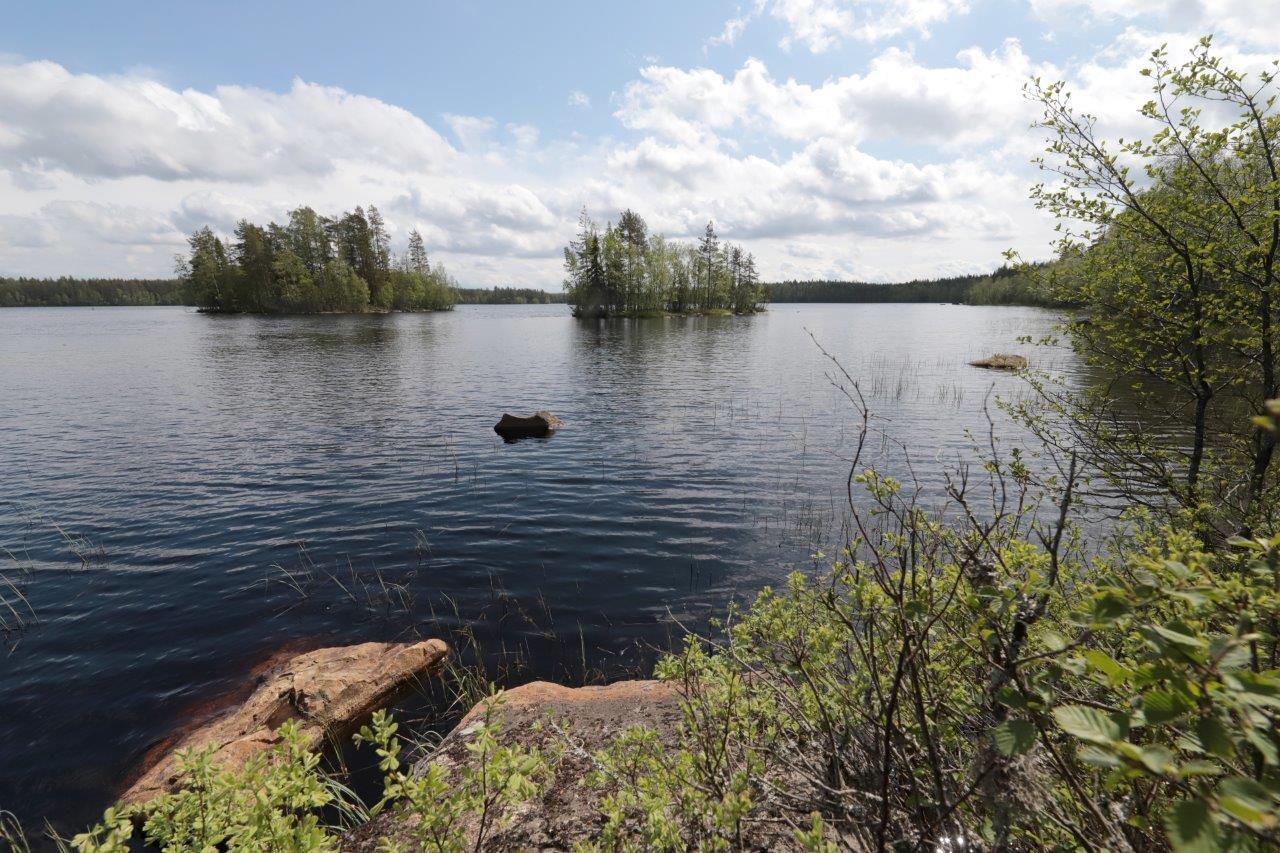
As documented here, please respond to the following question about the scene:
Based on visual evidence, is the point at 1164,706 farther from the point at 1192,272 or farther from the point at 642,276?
the point at 642,276

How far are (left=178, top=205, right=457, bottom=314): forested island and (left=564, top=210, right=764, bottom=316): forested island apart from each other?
47.5 m

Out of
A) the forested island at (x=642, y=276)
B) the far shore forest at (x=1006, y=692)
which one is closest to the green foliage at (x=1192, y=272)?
the far shore forest at (x=1006, y=692)

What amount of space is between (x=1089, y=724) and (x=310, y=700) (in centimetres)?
833

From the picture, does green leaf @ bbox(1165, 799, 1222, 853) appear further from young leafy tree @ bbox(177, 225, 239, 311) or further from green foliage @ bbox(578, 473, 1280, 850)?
young leafy tree @ bbox(177, 225, 239, 311)

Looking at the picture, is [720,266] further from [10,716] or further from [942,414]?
[10,716]

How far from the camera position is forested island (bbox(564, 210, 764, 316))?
97.8m

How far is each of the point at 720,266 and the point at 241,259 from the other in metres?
102

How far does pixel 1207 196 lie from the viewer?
7070mm

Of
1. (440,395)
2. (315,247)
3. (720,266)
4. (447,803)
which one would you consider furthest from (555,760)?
(315,247)

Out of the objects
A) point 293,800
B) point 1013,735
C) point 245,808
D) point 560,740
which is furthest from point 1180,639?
point 560,740

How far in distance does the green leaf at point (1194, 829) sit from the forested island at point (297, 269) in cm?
12624

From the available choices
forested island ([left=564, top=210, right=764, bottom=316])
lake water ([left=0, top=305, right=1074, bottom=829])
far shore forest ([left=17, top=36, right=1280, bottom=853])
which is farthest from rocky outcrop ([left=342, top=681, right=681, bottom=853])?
forested island ([left=564, top=210, right=764, bottom=316])

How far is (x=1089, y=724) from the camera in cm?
128

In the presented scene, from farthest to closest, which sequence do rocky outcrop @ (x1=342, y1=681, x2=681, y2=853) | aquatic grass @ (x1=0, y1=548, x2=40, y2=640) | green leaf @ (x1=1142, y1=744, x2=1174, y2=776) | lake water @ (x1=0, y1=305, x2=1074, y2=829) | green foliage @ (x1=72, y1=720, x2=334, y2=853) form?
aquatic grass @ (x1=0, y1=548, x2=40, y2=640) → lake water @ (x1=0, y1=305, x2=1074, y2=829) → rocky outcrop @ (x1=342, y1=681, x2=681, y2=853) → green foliage @ (x1=72, y1=720, x2=334, y2=853) → green leaf @ (x1=1142, y1=744, x2=1174, y2=776)
